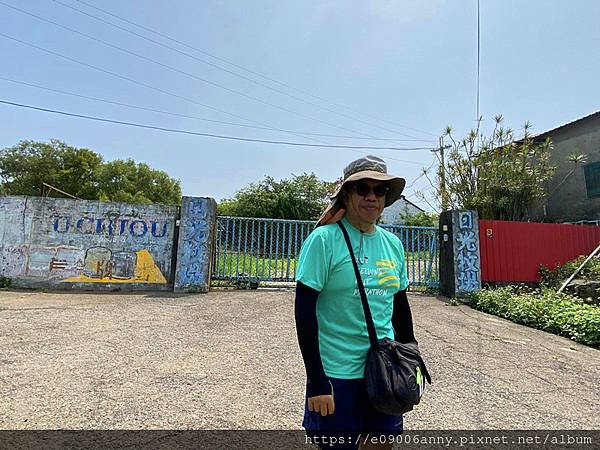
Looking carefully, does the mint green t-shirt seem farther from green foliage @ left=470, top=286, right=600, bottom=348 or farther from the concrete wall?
the concrete wall

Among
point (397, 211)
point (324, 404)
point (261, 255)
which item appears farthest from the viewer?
point (397, 211)

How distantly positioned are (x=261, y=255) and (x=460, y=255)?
201 inches

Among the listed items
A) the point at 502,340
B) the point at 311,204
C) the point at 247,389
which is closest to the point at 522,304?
the point at 502,340

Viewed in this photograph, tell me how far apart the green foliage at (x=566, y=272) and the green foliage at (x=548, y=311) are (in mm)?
821

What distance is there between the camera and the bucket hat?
177cm

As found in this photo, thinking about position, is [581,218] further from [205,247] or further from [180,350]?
[180,350]

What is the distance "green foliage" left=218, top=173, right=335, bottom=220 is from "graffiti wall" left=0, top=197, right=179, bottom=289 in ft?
60.9

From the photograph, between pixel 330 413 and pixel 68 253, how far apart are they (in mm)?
9434

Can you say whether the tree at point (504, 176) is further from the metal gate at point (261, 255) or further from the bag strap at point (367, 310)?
the bag strap at point (367, 310)

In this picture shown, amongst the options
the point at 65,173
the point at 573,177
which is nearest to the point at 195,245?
the point at 573,177

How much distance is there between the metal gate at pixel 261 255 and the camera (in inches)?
382

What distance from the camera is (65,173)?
3155cm

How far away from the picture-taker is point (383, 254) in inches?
71.5

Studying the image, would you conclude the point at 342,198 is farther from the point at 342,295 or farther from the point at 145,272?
the point at 145,272
